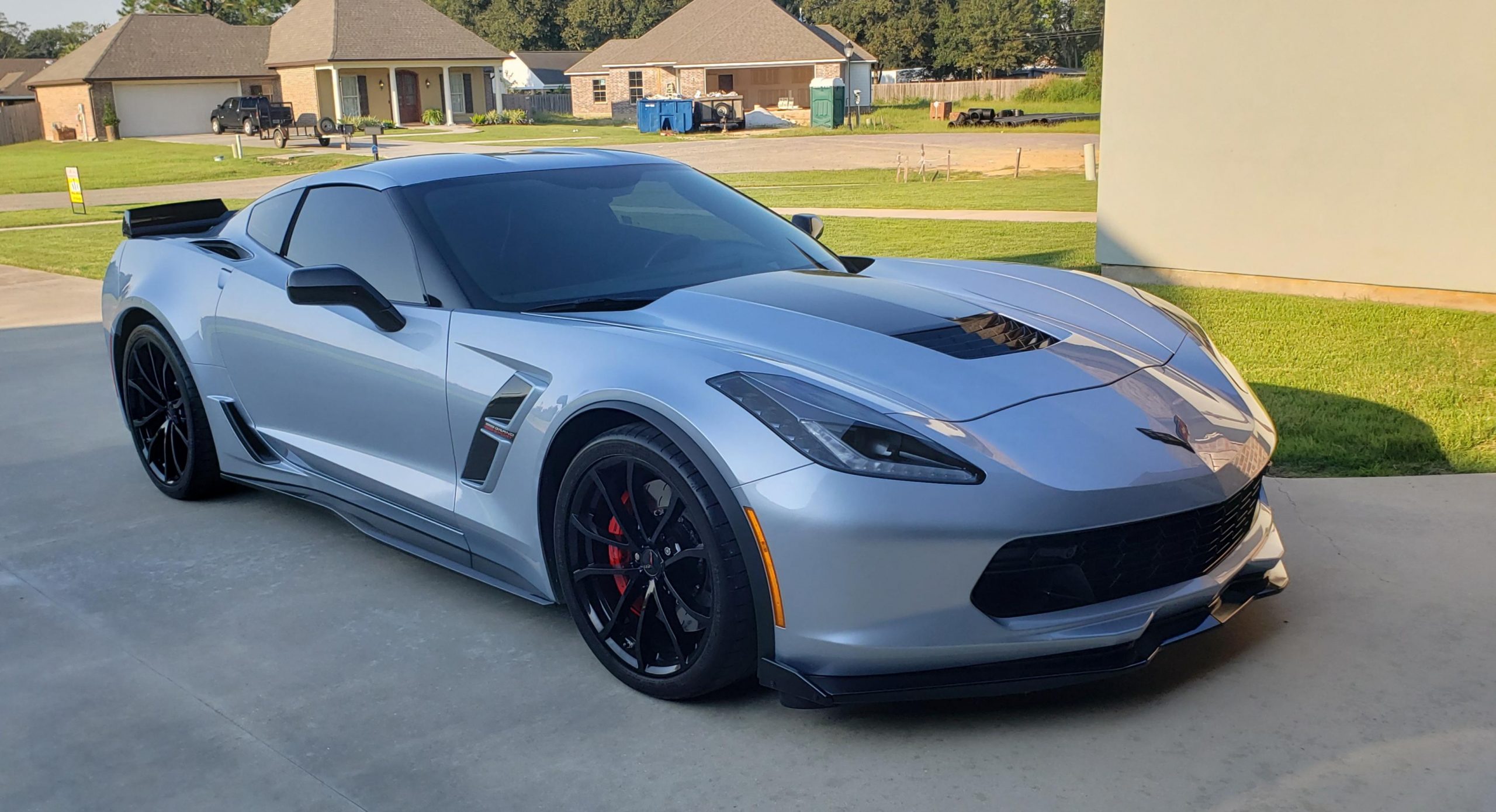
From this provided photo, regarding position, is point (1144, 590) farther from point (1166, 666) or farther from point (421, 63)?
point (421, 63)

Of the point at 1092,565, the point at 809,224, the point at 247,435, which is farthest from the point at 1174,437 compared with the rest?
the point at 247,435

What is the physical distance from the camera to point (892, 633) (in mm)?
2818

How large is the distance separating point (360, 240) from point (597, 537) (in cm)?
163

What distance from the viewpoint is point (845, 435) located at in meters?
2.87

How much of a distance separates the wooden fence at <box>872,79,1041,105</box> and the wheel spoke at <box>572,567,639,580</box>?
6708cm

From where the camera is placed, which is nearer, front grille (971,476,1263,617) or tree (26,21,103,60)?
front grille (971,476,1263,617)

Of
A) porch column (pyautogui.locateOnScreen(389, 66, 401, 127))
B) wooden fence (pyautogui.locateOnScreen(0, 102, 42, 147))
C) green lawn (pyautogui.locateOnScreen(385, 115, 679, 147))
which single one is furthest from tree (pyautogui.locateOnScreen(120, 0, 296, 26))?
green lawn (pyautogui.locateOnScreen(385, 115, 679, 147))

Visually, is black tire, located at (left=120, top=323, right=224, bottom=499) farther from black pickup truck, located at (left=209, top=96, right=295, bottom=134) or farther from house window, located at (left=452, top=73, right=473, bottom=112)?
house window, located at (left=452, top=73, right=473, bottom=112)

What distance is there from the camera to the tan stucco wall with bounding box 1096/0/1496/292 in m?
8.41

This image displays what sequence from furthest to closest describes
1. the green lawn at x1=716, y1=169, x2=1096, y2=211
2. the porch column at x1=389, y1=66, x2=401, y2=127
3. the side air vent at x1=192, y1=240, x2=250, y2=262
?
the porch column at x1=389, y1=66, x2=401, y2=127 < the green lawn at x1=716, y1=169, x2=1096, y2=211 < the side air vent at x1=192, y1=240, x2=250, y2=262

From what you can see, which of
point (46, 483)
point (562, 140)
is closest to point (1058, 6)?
point (562, 140)

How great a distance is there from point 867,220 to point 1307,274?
6.73m

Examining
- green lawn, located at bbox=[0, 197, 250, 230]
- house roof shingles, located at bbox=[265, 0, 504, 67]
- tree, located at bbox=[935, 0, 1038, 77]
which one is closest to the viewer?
green lawn, located at bbox=[0, 197, 250, 230]

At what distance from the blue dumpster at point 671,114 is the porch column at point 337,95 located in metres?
15.5
